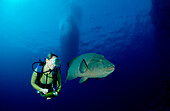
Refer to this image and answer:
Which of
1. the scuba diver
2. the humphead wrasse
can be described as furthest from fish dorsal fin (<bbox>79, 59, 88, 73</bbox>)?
the scuba diver

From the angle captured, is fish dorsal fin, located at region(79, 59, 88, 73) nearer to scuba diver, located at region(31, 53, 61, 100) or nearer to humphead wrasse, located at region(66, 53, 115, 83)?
humphead wrasse, located at region(66, 53, 115, 83)

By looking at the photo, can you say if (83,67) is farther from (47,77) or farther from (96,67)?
(47,77)

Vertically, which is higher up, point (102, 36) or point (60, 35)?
point (60, 35)

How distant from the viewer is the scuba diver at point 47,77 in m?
2.31

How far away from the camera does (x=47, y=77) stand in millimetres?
2572

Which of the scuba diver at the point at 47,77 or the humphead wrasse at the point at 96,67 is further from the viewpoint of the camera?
the scuba diver at the point at 47,77

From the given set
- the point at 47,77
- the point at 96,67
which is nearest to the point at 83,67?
the point at 96,67

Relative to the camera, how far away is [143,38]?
2986 centimetres

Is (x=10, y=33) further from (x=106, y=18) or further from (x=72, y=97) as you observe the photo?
(x=72, y=97)

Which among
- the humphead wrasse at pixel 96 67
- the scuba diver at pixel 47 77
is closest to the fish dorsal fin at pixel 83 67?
the humphead wrasse at pixel 96 67

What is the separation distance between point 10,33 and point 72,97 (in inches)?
3108

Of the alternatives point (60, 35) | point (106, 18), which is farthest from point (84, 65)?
point (60, 35)

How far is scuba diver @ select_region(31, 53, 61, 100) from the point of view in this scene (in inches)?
91.1

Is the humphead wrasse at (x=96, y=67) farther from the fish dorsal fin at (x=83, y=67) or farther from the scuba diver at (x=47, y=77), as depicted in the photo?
the scuba diver at (x=47, y=77)
